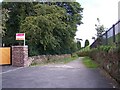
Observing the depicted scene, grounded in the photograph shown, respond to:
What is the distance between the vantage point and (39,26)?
25.3 m

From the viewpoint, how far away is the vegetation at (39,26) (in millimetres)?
25375

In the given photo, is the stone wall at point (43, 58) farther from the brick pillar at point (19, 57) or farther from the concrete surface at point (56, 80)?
the concrete surface at point (56, 80)

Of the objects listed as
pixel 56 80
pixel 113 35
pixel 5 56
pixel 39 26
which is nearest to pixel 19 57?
pixel 5 56

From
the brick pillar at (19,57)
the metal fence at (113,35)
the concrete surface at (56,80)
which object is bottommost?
the concrete surface at (56,80)

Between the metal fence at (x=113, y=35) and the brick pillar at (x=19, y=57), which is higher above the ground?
the metal fence at (x=113, y=35)

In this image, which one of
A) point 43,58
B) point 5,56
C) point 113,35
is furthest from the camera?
point 43,58

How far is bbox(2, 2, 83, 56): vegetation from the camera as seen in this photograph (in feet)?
83.3

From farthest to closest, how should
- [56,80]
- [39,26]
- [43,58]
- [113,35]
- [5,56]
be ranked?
[43,58]
[39,26]
[5,56]
[113,35]
[56,80]

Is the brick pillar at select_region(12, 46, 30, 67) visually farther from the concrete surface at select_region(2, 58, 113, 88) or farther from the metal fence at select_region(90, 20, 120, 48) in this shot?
the concrete surface at select_region(2, 58, 113, 88)

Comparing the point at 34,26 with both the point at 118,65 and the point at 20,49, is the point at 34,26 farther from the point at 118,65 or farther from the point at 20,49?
the point at 118,65

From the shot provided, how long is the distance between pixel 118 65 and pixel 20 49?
1219 centimetres

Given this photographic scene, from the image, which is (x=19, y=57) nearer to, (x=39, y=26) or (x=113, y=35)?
(x=39, y=26)

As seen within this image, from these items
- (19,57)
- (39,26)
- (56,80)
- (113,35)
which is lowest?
(56,80)

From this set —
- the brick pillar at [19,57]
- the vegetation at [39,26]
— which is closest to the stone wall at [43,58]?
the vegetation at [39,26]
